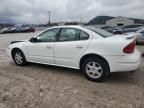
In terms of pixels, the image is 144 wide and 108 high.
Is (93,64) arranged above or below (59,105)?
above

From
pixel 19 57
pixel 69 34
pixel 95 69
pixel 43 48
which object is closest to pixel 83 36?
pixel 69 34

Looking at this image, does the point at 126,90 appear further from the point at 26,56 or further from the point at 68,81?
the point at 26,56

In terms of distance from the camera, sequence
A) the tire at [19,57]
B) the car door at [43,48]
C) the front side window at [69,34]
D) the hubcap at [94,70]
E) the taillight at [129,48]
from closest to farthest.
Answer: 1. the taillight at [129,48]
2. the hubcap at [94,70]
3. the front side window at [69,34]
4. the car door at [43,48]
5. the tire at [19,57]

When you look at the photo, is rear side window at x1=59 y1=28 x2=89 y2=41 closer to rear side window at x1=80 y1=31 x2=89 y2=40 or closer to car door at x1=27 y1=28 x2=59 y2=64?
rear side window at x1=80 y1=31 x2=89 y2=40

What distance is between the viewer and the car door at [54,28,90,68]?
4.89 meters

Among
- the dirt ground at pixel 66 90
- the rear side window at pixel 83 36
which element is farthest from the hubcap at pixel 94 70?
the rear side window at pixel 83 36

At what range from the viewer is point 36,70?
604 cm

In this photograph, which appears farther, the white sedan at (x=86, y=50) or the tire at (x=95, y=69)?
the tire at (x=95, y=69)

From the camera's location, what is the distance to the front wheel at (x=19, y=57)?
647 centimetres

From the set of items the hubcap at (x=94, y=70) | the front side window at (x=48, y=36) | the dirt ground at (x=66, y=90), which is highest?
the front side window at (x=48, y=36)

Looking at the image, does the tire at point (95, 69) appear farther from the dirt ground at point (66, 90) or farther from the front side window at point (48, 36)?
the front side window at point (48, 36)

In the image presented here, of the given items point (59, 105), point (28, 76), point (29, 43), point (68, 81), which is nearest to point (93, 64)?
point (68, 81)

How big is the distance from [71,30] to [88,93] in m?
2.03

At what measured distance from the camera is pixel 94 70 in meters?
4.73
